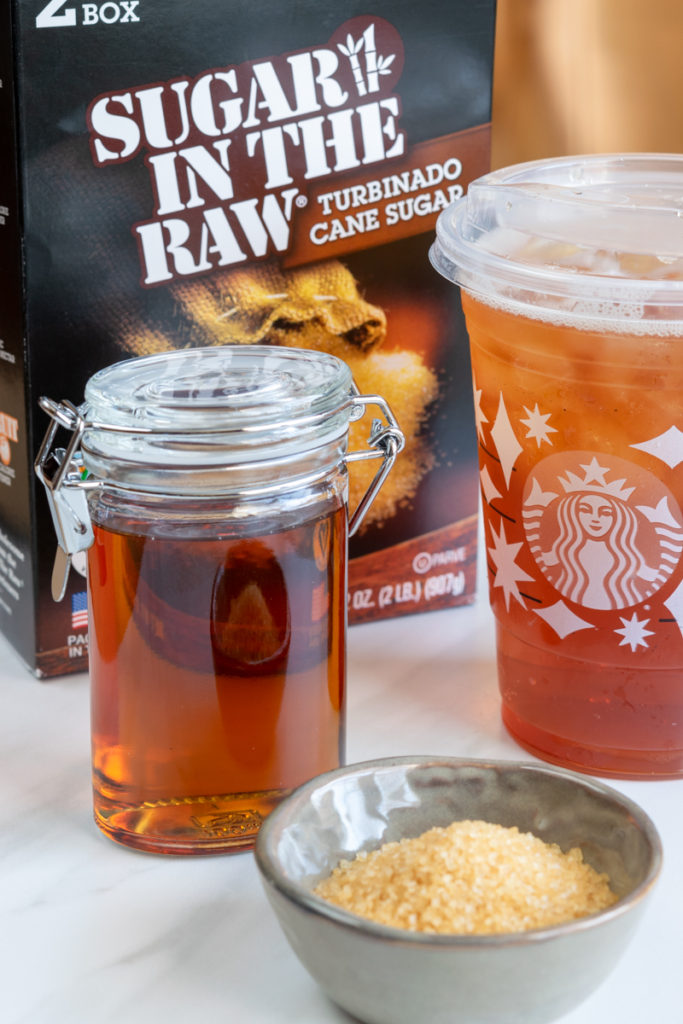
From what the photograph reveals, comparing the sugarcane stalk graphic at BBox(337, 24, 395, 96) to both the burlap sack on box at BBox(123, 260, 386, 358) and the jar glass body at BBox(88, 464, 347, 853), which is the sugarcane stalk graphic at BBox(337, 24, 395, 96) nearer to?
the burlap sack on box at BBox(123, 260, 386, 358)

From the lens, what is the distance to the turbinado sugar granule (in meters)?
0.41

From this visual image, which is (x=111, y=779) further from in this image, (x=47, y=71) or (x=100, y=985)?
(x=47, y=71)

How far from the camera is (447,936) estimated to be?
Answer: 0.36 metres

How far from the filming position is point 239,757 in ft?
1.64

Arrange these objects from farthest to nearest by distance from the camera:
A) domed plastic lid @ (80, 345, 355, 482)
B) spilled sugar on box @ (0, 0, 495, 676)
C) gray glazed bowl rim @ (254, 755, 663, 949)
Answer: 1. spilled sugar on box @ (0, 0, 495, 676)
2. domed plastic lid @ (80, 345, 355, 482)
3. gray glazed bowl rim @ (254, 755, 663, 949)

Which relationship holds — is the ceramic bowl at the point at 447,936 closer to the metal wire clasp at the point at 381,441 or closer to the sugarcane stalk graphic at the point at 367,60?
the metal wire clasp at the point at 381,441

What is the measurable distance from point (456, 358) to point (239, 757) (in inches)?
12.1

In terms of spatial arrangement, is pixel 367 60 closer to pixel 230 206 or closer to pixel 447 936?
pixel 230 206

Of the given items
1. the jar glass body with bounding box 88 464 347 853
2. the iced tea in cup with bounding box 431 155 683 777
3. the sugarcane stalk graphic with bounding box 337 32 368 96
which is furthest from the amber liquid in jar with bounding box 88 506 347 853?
the sugarcane stalk graphic with bounding box 337 32 368 96

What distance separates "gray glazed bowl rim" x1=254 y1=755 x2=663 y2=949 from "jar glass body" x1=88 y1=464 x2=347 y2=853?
5 cm

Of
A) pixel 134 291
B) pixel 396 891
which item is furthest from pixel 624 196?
pixel 396 891

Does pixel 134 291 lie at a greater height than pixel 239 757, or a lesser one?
greater

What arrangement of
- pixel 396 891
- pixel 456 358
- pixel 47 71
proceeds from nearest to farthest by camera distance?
pixel 396 891
pixel 47 71
pixel 456 358

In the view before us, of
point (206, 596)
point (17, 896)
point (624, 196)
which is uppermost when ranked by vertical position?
point (624, 196)
